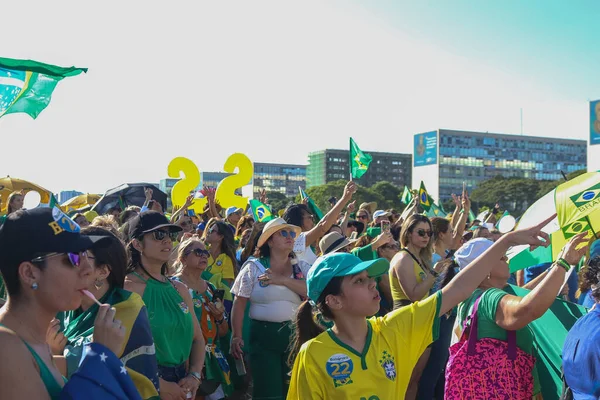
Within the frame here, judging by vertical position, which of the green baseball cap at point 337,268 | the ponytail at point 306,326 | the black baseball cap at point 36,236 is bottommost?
the ponytail at point 306,326

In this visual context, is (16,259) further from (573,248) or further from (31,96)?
(31,96)

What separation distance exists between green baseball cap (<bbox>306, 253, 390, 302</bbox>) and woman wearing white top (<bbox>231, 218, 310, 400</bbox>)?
1.79 metres

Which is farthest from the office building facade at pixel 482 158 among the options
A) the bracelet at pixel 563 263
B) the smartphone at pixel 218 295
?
the bracelet at pixel 563 263

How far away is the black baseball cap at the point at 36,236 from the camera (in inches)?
82.2

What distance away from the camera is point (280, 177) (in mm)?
171125

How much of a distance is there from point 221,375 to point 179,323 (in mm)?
1299

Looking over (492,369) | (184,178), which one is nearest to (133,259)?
(492,369)

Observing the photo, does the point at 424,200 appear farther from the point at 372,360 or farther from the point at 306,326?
the point at 372,360

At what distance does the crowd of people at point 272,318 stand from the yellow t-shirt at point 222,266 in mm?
1948

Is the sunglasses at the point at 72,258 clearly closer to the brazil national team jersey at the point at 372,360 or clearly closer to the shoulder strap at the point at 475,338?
the brazil national team jersey at the point at 372,360

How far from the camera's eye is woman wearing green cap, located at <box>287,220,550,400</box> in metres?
2.94

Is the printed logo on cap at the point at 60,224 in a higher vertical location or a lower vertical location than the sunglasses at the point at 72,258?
higher

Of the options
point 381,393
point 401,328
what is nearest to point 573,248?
point 401,328

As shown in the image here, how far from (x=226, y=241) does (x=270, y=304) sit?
2452mm
